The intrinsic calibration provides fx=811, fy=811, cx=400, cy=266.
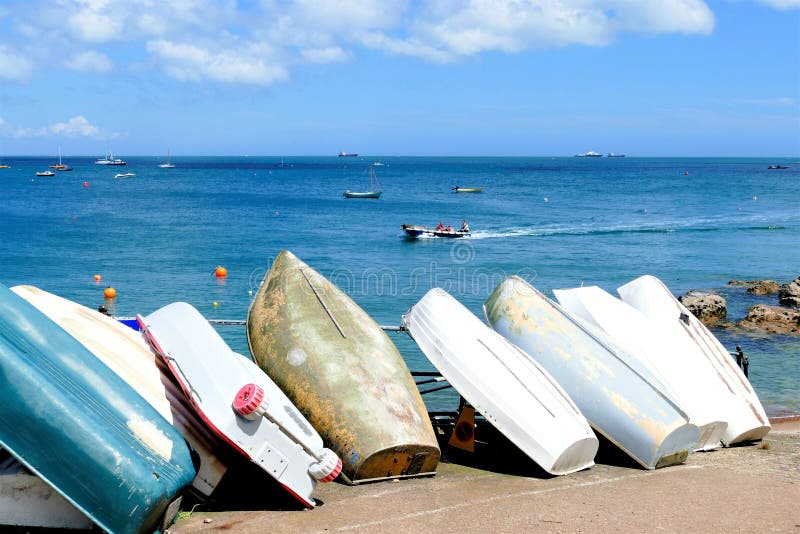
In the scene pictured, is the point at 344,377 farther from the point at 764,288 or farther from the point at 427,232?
the point at 427,232

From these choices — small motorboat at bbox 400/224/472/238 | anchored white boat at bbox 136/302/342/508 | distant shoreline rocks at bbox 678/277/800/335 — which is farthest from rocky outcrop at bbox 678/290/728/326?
small motorboat at bbox 400/224/472/238

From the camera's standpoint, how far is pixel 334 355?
10.1 meters

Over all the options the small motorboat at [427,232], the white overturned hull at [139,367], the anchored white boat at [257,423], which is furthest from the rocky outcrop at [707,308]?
the small motorboat at [427,232]

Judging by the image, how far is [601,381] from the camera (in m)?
10.4

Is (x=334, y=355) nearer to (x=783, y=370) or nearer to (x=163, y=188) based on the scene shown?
(x=783, y=370)

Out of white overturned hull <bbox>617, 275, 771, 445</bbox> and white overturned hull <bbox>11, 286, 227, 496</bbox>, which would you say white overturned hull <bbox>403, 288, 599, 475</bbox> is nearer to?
white overturned hull <bbox>617, 275, 771, 445</bbox>

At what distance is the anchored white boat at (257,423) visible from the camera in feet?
26.1

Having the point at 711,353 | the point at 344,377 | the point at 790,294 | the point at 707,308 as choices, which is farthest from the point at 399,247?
the point at 344,377

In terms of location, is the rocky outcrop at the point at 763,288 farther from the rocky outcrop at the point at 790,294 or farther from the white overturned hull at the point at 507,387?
the white overturned hull at the point at 507,387

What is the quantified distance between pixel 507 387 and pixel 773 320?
1766cm

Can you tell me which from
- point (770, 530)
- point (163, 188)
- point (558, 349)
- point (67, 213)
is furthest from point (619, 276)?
point (163, 188)

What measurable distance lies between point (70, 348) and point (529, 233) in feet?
160

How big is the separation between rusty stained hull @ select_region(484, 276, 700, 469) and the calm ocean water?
492 cm

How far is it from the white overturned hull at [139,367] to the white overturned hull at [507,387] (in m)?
3.28
